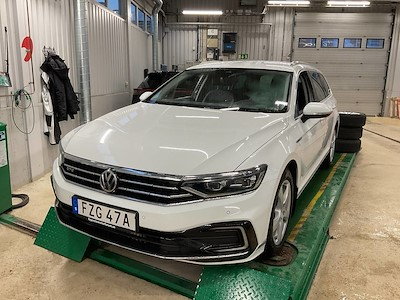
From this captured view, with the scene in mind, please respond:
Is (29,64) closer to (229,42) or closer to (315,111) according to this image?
(315,111)

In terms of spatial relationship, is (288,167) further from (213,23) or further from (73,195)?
(213,23)

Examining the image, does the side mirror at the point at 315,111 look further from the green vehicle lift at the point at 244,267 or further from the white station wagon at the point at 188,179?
the green vehicle lift at the point at 244,267

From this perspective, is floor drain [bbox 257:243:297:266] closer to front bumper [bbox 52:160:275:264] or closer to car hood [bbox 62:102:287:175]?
front bumper [bbox 52:160:275:264]

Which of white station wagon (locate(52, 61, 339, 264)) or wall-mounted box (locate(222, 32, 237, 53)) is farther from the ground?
wall-mounted box (locate(222, 32, 237, 53))

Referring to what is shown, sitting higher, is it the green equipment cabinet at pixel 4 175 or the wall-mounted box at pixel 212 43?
the wall-mounted box at pixel 212 43

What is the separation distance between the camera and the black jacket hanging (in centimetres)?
404

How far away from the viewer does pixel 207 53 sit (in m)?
11.9

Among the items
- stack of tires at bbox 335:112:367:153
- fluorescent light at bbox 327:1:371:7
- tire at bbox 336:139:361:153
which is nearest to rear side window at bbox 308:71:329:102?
stack of tires at bbox 335:112:367:153

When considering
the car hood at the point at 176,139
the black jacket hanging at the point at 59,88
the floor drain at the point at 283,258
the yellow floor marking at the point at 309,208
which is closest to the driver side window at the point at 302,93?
the car hood at the point at 176,139

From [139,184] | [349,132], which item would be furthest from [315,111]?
[349,132]

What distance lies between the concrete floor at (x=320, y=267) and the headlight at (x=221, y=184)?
75 cm

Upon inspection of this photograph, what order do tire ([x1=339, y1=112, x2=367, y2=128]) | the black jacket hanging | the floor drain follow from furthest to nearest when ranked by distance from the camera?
1. tire ([x1=339, y1=112, x2=367, y2=128])
2. the black jacket hanging
3. the floor drain

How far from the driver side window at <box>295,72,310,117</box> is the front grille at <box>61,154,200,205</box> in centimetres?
133

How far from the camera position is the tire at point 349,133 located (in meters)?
5.19
